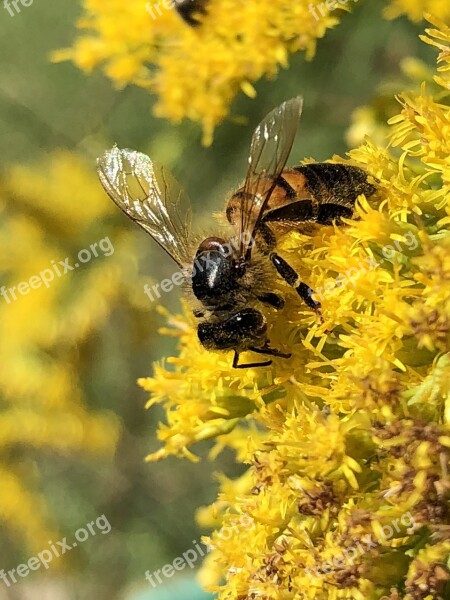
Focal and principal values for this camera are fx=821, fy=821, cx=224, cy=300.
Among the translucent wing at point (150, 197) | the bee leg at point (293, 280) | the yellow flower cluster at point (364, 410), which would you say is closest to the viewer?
the yellow flower cluster at point (364, 410)

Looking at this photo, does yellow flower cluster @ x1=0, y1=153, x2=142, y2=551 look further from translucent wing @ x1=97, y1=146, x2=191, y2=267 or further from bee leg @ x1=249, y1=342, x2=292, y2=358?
bee leg @ x1=249, y1=342, x2=292, y2=358

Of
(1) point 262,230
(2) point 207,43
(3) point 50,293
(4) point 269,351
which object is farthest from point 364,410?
(3) point 50,293

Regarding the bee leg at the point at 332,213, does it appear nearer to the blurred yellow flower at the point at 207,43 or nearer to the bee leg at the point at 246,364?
the bee leg at the point at 246,364

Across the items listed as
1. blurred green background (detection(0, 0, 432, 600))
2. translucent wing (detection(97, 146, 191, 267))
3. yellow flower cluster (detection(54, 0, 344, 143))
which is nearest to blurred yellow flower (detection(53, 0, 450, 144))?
yellow flower cluster (detection(54, 0, 344, 143))

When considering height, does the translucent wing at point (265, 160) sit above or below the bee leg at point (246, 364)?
above

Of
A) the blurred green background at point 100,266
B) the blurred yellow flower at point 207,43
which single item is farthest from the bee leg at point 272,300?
Result: the blurred green background at point 100,266

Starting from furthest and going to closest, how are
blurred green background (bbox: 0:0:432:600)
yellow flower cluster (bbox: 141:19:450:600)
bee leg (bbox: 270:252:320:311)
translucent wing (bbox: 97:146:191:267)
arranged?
blurred green background (bbox: 0:0:432:600), translucent wing (bbox: 97:146:191:267), bee leg (bbox: 270:252:320:311), yellow flower cluster (bbox: 141:19:450:600)

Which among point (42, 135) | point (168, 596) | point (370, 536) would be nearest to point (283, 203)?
point (370, 536)
